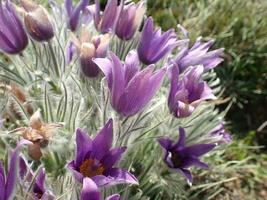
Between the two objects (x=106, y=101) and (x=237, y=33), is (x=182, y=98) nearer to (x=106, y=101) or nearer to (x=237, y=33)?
(x=106, y=101)

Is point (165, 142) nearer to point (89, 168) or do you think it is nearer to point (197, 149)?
point (197, 149)

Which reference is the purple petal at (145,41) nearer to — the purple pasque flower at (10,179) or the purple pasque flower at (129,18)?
the purple pasque flower at (129,18)

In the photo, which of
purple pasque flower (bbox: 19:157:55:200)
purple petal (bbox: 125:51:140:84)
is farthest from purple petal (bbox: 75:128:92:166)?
purple petal (bbox: 125:51:140:84)

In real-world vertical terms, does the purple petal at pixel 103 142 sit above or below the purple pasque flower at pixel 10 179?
below

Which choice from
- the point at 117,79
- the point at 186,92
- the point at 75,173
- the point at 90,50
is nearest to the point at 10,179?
the point at 75,173

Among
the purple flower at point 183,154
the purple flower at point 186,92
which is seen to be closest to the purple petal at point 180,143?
the purple flower at point 183,154

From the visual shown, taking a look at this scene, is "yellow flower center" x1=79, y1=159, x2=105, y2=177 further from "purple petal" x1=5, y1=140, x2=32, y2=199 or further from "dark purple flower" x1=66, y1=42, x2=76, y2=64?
"dark purple flower" x1=66, y1=42, x2=76, y2=64
